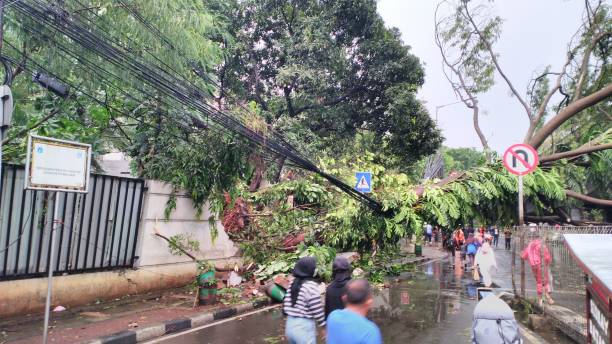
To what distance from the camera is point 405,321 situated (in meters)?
8.70

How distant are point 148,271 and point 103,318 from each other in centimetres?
240

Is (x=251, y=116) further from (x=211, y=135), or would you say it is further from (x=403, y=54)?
(x=403, y=54)

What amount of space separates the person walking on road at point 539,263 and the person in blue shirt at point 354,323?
23.6 feet

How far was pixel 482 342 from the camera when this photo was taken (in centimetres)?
384

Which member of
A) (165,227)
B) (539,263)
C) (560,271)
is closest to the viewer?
(560,271)

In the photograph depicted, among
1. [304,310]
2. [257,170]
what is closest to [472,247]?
[257,170]

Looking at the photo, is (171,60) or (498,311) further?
(171,60)

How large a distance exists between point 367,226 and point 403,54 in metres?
9.84

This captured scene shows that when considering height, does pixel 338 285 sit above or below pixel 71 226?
below

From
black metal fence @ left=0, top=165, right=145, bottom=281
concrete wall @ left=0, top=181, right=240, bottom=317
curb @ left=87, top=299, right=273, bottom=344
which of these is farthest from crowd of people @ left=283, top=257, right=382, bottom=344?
→ concrete wall @ left=0, top=181, right=240, bottom=317

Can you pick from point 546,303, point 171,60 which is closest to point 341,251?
point 546,303

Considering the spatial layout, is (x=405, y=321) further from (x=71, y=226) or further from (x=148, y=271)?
(x=71, y=226)

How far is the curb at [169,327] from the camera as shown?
716 centimetres

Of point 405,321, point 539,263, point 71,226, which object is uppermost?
point 71,226
